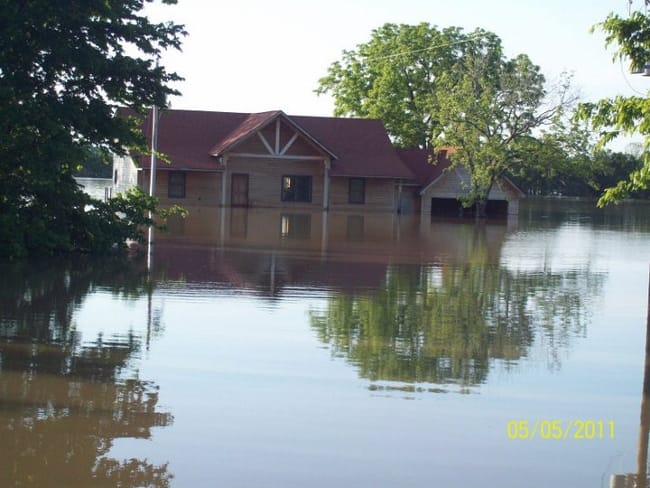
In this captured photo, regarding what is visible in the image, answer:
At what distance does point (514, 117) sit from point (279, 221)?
736 inches

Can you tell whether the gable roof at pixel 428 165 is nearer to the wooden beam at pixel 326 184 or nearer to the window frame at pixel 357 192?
the window frame at pixel 357 192

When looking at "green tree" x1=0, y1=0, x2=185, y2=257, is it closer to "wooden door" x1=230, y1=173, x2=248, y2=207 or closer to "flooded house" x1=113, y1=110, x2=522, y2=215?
"flooded house" x1=113, y1=110, x2=522, y2=215

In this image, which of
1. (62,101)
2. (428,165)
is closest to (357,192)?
(428,165)

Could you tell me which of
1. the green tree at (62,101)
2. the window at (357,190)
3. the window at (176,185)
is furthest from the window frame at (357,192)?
the green tree at (62,101)

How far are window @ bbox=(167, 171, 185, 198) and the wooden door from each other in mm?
2585

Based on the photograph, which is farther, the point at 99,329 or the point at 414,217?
the point at 414,217

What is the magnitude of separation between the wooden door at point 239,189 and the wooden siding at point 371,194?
496cm

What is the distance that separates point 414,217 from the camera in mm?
54969

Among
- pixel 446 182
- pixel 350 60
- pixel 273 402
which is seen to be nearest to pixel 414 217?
pixel 446 182

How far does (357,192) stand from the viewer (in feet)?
194

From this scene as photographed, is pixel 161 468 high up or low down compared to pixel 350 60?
down

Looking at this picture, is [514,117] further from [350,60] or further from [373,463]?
[373,463]

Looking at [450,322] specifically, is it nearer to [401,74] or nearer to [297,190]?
[297,190]

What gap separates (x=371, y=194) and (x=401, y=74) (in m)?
14.9
